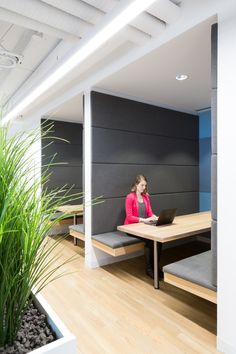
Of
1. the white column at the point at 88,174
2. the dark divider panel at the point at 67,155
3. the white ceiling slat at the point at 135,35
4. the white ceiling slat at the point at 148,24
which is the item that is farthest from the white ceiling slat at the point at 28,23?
the dark divider panel at the point at 67,155

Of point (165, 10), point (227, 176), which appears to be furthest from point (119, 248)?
point (165, 10)

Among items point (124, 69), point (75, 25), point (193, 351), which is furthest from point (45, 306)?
point (124, 69)

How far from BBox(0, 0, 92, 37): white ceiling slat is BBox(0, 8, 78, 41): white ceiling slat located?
0.07m

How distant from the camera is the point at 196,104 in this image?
13.6 ft

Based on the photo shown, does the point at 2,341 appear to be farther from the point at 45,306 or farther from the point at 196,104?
the point at 196,104

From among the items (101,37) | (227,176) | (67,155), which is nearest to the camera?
(227,176)

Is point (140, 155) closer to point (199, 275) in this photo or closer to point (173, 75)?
point (173, 75)

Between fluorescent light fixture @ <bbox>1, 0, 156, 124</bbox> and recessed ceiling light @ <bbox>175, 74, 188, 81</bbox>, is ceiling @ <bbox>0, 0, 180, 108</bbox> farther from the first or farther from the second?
recessed ceiling light @ <bbox>175, 74, 188, 81</bbox>

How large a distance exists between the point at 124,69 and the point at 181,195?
2.66 m

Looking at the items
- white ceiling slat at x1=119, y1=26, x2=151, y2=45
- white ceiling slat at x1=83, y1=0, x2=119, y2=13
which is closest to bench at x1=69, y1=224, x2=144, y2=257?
white ceiling slat at x1=119, y1=26, x2=151, y2=45

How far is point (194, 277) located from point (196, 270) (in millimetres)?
129

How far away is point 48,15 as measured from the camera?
6.57 feet

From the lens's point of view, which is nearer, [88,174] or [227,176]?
[227,176]

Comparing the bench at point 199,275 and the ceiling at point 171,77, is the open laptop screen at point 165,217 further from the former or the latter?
the ceiling at point 171,77
